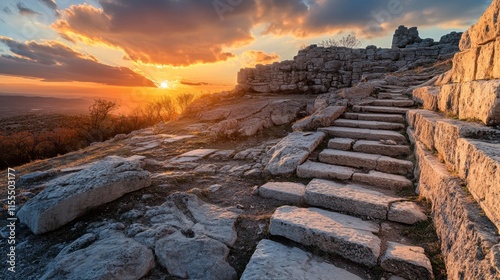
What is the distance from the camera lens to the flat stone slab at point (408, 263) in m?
1.74

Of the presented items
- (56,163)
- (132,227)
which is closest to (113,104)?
(56,163)

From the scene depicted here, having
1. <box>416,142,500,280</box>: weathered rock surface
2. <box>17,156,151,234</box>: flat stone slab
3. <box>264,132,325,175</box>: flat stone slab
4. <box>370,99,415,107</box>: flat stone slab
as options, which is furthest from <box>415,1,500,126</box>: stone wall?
<box>17,156,151,234</box>: flat stone slab

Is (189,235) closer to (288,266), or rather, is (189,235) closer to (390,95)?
(288,266)

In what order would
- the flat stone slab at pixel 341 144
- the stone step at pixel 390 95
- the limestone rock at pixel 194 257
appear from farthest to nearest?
the stone step at pixel 390 95 < the flat stone slab at pixel 341 144 < the limestone rock at pixel 194 257

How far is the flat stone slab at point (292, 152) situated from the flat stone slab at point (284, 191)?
1.27 ft

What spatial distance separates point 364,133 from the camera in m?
4.35

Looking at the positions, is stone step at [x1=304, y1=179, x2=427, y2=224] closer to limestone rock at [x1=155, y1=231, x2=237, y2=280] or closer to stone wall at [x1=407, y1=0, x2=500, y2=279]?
stone wall at [x1=407, y1=0, x2=500, y2=279]

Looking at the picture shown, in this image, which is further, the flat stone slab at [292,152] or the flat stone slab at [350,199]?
the flat stone slab at [292,152]

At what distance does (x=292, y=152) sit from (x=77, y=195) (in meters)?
2.89

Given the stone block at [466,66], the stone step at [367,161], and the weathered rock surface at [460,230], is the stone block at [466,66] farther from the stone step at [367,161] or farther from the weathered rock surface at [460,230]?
the weathered rock surface at [460,230]

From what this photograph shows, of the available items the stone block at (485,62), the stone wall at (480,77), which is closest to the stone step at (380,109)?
the stone wall at (480,77)

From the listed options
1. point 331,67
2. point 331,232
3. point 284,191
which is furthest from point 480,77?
point 331,67

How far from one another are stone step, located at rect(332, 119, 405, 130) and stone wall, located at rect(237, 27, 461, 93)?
287 inches

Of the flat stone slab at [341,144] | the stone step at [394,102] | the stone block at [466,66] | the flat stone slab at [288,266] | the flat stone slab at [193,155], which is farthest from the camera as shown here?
the stone step at [394,102]
